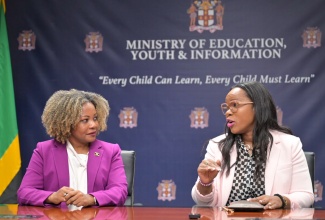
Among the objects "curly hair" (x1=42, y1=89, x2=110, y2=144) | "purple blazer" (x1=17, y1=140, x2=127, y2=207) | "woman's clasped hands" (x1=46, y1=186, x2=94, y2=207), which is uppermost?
"curly hair" (x1=42, y1=89, x2=110, y2=144)

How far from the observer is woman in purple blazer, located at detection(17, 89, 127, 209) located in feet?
11.9

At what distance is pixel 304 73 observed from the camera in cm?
536

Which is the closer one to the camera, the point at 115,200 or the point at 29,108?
the point at 115,200

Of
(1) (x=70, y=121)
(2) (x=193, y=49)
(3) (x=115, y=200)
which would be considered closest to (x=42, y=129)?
(2) (x=193, y=49)

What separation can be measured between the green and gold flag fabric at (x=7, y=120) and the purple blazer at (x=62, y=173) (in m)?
1.87

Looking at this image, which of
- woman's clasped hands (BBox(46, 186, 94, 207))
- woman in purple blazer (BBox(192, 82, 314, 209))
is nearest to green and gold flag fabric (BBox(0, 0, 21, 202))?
woman's clasped hands (BBox(46, 186, 94, 207))

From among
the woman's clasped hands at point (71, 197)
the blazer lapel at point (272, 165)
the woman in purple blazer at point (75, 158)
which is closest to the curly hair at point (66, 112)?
the woman in purple blazer at point (75, 158)

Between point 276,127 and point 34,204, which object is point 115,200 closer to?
point 34,204

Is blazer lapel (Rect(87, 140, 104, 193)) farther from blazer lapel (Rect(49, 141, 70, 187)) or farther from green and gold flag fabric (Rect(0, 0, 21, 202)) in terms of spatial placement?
green and gold flag fabric (Rect(0, 0, 21, 202))

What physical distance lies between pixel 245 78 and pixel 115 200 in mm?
2326

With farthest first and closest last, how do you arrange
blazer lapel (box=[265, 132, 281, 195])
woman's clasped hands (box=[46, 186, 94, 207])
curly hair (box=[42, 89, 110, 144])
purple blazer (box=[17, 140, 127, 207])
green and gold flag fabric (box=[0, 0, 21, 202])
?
green and gold flag fabric (box=[0, 0, 21, 202]), curly hair (box=[42, 89, 110, 144]), purple blazer (box=[17, 140, 127, 207]), blazer lapel (box=[265, 132, 281, 195]), woman's clasped hands (box=[46, 186, 94, 207])

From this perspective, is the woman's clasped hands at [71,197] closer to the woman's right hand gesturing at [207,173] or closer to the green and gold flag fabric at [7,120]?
the woman's right hand gesturing at [207,173]

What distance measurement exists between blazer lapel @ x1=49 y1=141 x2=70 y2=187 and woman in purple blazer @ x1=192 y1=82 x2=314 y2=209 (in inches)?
29.8

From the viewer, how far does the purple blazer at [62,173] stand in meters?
3.61
